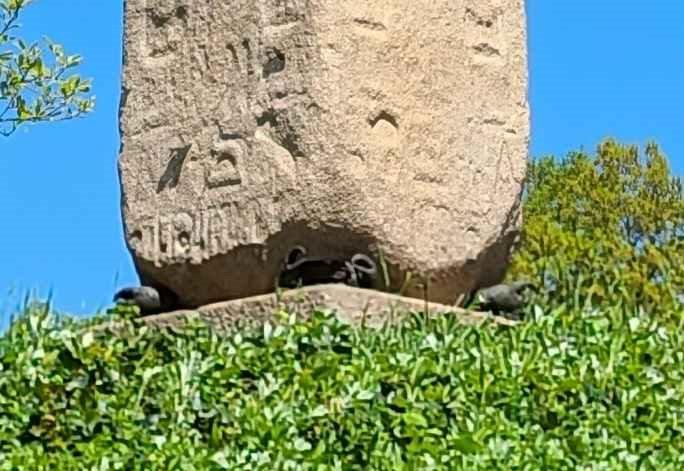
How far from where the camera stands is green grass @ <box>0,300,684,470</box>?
14.9 feet

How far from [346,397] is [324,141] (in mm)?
1149

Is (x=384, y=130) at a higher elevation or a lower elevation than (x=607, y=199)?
lower

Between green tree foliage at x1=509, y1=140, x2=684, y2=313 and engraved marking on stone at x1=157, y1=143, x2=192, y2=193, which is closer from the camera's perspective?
engraved marking on stone at x1=157, y1=143, x2=192, y2=193

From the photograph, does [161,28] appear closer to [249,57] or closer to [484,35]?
[249,57]

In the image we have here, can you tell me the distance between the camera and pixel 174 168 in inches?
237

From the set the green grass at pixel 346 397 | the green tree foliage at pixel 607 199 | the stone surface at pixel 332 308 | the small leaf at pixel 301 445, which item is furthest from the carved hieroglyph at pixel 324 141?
the green tree foliage at pixel 607 199

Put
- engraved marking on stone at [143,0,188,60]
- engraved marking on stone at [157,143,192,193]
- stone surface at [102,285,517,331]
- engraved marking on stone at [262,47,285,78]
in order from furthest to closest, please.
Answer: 1. engraved marking on stone at [143,0,188,60]
2. engraved marking on stone at [157,143,192,193]
3. engraved marking on stone at [262,47,285,78]
4. stone surface at [102,285,517,331]

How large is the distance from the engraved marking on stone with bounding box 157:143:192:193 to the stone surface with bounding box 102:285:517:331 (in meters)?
0.53

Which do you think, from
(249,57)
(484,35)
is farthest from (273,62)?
(484,35)

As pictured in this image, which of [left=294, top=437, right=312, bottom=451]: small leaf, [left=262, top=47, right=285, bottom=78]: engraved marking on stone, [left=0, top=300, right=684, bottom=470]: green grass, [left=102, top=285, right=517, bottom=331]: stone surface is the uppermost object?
[left=262, top=47, right=285, bottom=78]: engraved marking on stone

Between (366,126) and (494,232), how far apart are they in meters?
0.58

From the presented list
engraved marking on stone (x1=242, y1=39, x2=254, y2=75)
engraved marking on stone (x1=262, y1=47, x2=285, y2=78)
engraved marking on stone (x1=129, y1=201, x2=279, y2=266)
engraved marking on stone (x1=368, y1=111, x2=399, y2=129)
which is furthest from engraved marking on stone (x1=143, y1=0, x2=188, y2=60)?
engraved marking on stone (x1=368, y1=111, x2=399, y2=129)

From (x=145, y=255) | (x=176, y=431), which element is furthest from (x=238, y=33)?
(x=176, y=431)

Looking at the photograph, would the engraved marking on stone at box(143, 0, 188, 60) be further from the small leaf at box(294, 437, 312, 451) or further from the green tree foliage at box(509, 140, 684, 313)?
the green tree foliage at box(509, 140, 684, 313)
